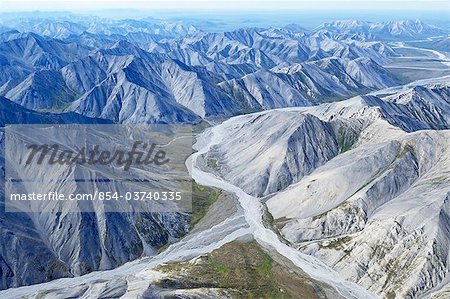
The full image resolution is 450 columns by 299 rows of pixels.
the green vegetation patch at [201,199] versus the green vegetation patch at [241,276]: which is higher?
the green vegetation patch at [241,276]

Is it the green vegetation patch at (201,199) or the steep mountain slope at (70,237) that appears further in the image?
the green vegetation patch at (201,199)

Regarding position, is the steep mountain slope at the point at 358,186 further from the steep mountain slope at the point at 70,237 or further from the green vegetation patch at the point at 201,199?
the steep mountain slope at the point at 70,237

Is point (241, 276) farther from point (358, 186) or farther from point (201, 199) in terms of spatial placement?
point (358, 186)

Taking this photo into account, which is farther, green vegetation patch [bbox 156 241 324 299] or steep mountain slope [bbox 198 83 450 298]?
steep mountain slope [bbox 198 83 450 298]

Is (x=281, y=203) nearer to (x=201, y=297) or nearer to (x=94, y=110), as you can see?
(x=201, y=297)

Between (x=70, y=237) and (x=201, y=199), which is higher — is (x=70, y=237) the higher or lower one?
the higher one

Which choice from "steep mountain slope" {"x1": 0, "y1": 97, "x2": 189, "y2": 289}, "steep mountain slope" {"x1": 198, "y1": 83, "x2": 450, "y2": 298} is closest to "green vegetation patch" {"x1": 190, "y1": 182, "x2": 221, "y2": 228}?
"steep mountain slope" {"x1": 0, "y1": 97, "x2": 189, "y2": 289}

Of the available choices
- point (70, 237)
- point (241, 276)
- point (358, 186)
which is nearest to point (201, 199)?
point (70, 237)

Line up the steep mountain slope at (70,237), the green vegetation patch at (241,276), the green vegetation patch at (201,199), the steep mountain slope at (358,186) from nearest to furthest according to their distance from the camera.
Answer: the green vegetation patch at (241,276), the steep mountain slope at (358,186), the steep mountain slope at (70,237), the green vegetation patch at (201,199)

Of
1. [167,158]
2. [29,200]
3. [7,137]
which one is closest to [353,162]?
[167,158]

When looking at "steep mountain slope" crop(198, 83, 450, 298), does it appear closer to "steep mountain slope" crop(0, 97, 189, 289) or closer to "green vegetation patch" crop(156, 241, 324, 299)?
"green vegetation patch" crop(156, 241, 324, 299)

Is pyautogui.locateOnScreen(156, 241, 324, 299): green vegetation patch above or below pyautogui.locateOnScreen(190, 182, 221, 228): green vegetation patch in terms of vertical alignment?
above

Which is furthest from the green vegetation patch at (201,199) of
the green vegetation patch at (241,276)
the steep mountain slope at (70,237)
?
the green vegetation patch at (241,276)
